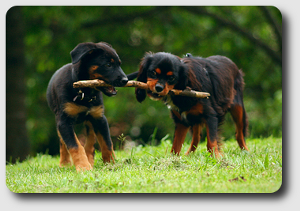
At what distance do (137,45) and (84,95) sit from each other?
629 cm

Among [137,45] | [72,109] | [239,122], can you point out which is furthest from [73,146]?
[137,45]

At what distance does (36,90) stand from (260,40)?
684 cm

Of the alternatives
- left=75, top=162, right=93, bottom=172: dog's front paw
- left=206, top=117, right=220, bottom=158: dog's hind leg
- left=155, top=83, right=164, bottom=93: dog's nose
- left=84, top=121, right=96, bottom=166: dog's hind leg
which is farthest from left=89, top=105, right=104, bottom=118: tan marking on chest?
left=206, top=117, right=220, bottom=158: dog's hind leg

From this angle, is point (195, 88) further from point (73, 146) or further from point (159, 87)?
point (73, 146)

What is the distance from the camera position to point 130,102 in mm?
11938

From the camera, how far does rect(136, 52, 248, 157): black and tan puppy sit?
14.4 feet

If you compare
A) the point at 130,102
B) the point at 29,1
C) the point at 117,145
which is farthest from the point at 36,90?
the point at 29,1

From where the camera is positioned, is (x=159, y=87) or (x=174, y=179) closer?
(x=174, y=179)

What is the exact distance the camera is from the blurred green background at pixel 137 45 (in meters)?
7.88

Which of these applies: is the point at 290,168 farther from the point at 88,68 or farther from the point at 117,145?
the point at 117,145

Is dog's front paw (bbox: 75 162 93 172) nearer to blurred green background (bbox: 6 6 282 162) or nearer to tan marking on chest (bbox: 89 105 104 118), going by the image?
tan marking on chest (bbox: 89 105 104 118)

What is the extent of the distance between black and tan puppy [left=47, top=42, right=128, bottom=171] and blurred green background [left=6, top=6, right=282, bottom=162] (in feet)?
10.6

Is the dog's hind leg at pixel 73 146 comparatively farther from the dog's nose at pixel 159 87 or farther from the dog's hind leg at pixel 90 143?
the dog's nose at pixel 159 87

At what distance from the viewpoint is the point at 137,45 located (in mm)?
10516
